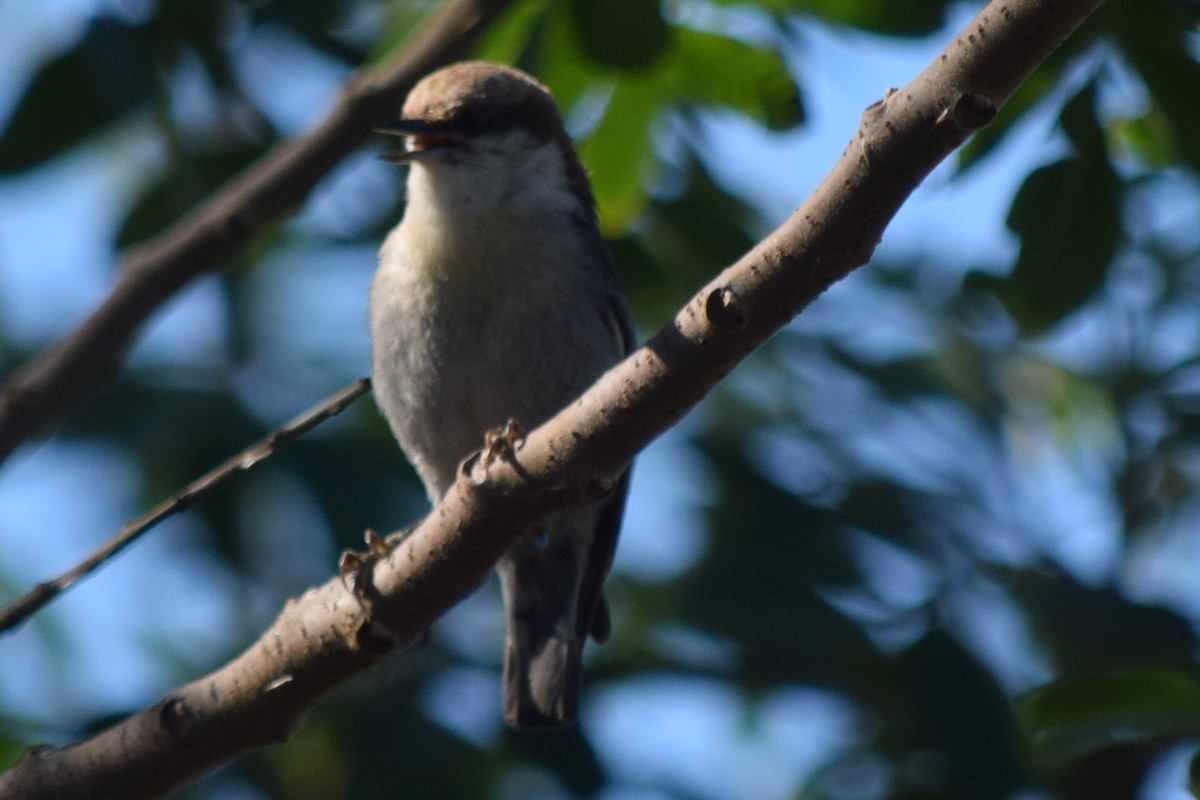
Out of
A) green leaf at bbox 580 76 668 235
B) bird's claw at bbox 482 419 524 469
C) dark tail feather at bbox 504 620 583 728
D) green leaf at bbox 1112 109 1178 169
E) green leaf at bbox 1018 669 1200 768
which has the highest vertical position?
green leaf at bbox 580 76 668 235

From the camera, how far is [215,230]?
380 cm

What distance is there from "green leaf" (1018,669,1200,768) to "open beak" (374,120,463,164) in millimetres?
2390

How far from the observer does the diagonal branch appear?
3.55 metres

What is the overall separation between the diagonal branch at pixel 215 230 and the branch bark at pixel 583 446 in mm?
910

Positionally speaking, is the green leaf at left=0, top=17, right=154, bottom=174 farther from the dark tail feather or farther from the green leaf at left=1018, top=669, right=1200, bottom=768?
the green leaf at left=1018, top=669, right=1200, bottom=768

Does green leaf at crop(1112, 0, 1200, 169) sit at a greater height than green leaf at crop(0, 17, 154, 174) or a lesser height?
lesser

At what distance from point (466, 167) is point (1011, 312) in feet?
5.78

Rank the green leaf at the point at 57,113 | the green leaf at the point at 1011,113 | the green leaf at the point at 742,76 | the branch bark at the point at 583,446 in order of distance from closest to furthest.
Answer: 1. the branch bark at the point at 583,446
2. the green leaf at the point at 1011,113
3. the green leaf at the point at 742,76
4. the green leaf at the point at 57,113

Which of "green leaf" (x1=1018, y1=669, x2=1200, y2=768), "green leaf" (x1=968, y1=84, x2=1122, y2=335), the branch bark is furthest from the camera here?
"green leaf" (x1=968, y1=84, x2=1122, y2=335)

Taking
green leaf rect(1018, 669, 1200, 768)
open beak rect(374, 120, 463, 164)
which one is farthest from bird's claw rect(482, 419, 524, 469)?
open beak rect(374, 120, 463, 164)

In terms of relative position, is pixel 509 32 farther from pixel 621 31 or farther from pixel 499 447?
pixel 499 447

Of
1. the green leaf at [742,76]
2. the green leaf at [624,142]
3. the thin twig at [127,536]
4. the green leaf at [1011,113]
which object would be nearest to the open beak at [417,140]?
the green leaf at [624,142]

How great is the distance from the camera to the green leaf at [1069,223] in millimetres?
3338

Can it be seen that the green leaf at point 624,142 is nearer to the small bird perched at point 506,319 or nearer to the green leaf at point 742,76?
the green leaf at point 742,76
